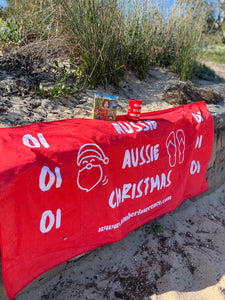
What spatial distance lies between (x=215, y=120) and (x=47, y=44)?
7.08 ft

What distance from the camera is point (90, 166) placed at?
1.79 meters

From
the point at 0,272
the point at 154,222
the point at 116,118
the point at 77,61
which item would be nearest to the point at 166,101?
the point at 77,61

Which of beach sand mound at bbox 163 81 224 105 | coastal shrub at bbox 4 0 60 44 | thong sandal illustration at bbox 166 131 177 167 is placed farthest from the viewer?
beach sand mound at bbox 163 81 224 105

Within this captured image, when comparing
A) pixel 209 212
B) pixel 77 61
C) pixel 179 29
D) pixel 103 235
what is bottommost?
pixel 209 212

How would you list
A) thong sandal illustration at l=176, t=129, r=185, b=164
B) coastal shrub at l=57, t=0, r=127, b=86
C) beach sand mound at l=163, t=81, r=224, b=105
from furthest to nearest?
beach sand mound at l=163, t=81, r=224, b=105 < coastal shrub at l=57, t=0, r=127, b=86 < thong sandal illustration at l=176, t=129, r=185, b=164

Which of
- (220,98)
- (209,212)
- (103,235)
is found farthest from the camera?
(220,98)

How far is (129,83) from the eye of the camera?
397 cm

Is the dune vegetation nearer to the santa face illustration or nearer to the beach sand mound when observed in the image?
the beach sand mound

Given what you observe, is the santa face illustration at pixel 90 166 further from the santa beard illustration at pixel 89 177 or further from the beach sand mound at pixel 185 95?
the beach sand mound at pixel 185 95

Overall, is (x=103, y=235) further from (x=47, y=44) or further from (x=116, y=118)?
(x=47, y=44)

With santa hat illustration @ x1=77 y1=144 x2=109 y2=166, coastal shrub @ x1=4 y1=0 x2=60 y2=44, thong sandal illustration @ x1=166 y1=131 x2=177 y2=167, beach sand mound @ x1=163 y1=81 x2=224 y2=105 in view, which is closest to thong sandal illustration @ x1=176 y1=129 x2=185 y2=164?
thong sandal illustration @ x1=166 y1=131 x2=177 y2=167

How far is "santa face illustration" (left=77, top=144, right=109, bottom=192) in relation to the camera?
1735mm

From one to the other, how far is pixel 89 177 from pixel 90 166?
2.8 inches

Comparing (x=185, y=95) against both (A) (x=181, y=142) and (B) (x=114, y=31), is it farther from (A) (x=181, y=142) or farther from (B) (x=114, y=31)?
(A) (x=181, y=142)
